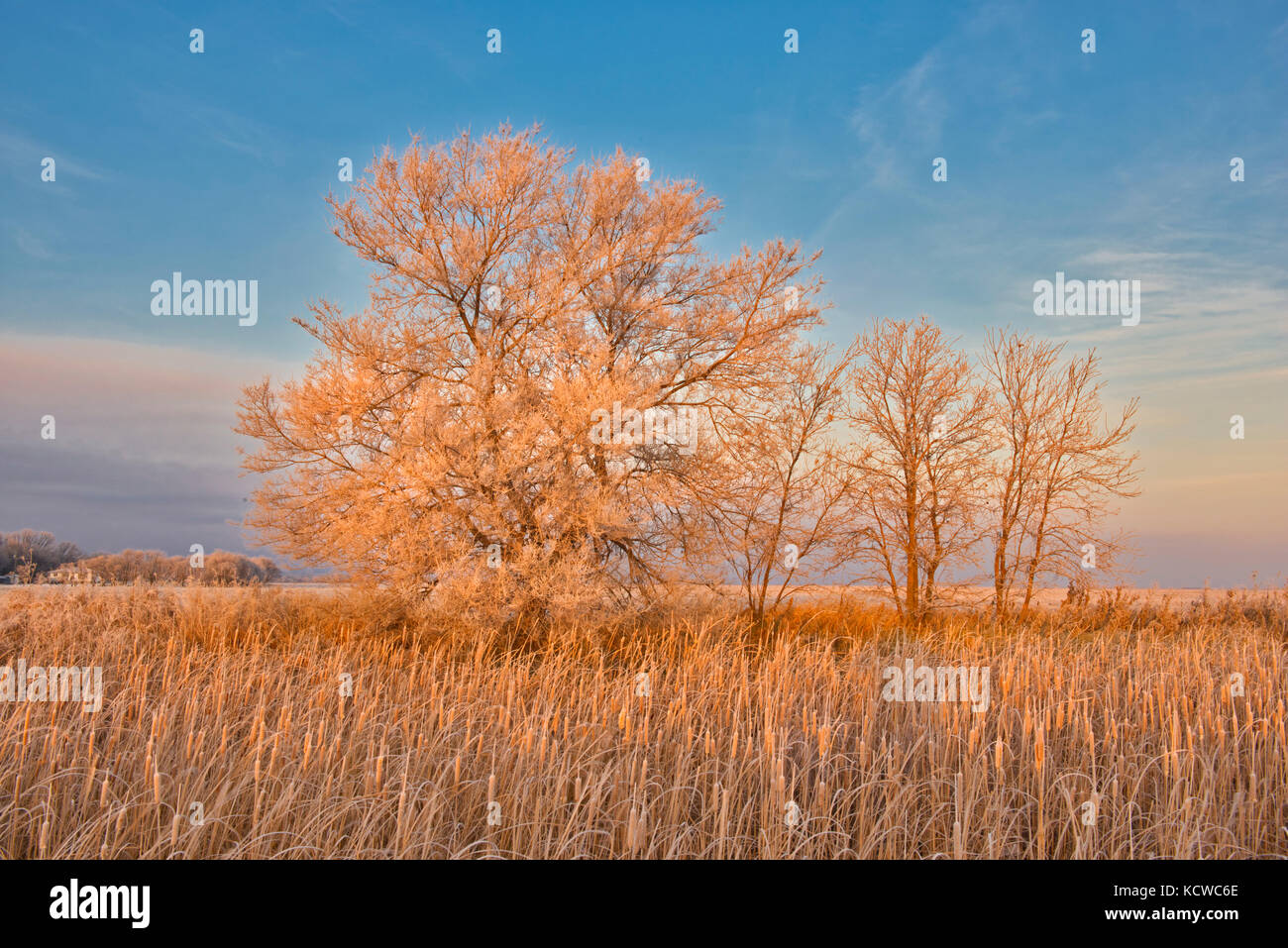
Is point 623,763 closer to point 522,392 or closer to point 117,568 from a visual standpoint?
point 522,392

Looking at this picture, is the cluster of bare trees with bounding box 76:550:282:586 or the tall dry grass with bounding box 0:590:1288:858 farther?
the cluster of bare trees with bounding box 76:550:282:586

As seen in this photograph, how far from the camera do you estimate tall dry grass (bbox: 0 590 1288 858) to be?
387 cm

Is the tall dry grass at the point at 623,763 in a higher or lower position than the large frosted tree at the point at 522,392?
lower

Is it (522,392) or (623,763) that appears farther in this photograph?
(522,392)

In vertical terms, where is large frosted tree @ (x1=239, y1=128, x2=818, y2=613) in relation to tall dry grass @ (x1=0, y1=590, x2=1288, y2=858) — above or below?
above

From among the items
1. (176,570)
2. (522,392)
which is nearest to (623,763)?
(522,392)

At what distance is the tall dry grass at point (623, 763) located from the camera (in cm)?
387

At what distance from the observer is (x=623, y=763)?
4.70m

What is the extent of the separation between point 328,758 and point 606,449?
641cm

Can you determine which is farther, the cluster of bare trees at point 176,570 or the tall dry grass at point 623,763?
the cluster of bare trees at point 176,570

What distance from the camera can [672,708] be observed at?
5953 millimetres

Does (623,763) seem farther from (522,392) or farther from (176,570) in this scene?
(176,570)
